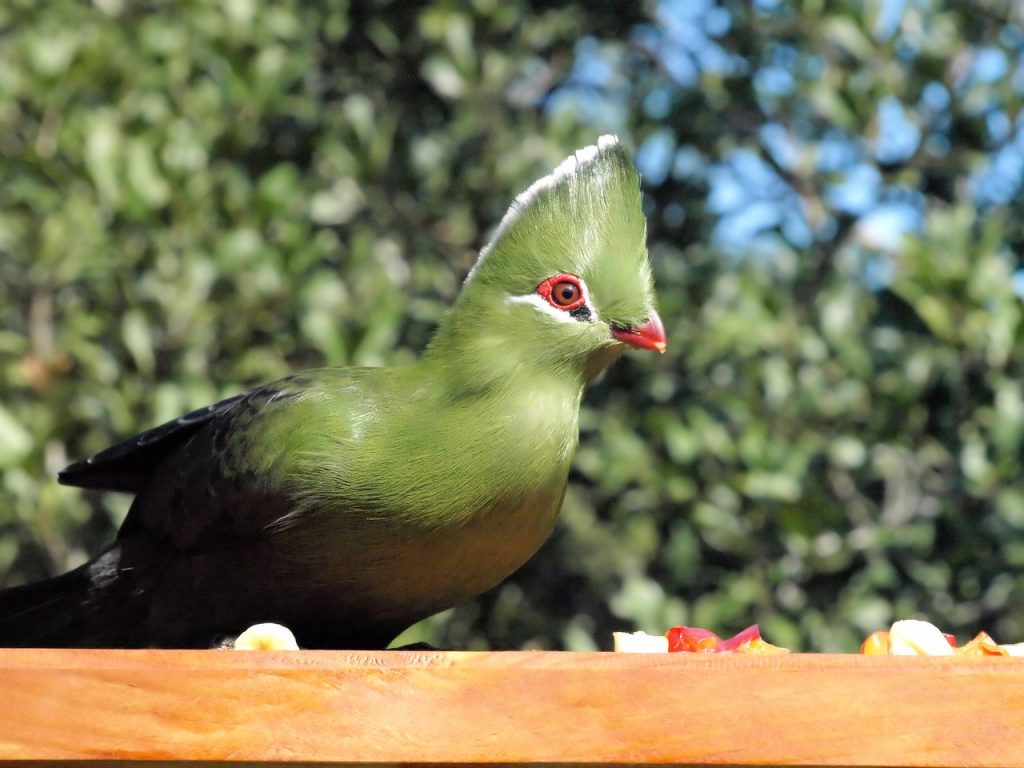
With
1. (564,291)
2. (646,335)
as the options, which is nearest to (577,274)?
(564,291)

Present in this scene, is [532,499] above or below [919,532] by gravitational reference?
above

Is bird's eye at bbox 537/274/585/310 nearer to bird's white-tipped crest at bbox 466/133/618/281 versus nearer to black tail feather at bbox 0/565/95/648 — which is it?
bird's white-tipped crest at bbox 466/133/618/281

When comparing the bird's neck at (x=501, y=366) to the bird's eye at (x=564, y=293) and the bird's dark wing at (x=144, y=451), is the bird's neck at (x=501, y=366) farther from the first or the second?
the bird's dark wing at (x=144, y=451)

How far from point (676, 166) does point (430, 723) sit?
2432 millimetres

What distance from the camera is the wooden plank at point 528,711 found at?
45.3 inches

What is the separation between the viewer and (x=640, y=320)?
1900 mm

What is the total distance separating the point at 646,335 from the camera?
6.23 feet

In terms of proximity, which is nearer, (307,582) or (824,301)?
(307,582)

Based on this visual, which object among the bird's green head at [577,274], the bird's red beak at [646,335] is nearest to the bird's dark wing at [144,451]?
the bird's green head at [577,274]

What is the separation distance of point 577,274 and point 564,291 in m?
0.03

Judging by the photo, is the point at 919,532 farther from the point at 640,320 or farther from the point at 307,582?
the point at 307,582

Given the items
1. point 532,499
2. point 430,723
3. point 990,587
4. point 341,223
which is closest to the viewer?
point 430,723

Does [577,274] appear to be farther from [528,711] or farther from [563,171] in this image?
[528,711]

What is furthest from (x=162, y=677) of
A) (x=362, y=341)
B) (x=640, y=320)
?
(x=362, y=341)
